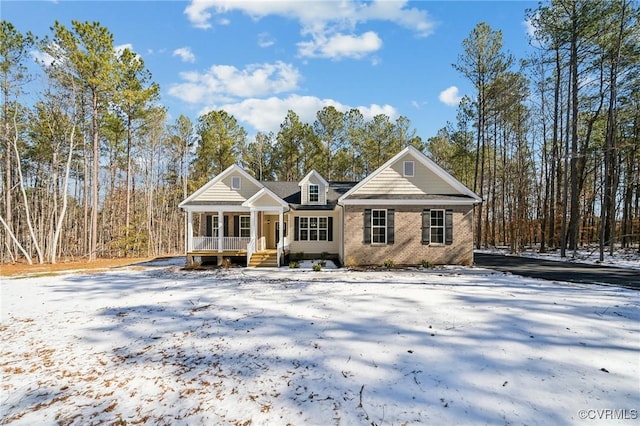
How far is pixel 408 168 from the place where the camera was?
1410 cm

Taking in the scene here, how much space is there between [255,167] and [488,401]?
31341 mm

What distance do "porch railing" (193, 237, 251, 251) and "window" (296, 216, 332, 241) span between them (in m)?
3.02

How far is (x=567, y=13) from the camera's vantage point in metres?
16.5

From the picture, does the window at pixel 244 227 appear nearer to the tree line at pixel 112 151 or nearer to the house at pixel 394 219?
the house at pixel 394 219

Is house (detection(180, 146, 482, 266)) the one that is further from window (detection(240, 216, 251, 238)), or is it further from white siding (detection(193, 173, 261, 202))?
window (detection(240, 216, 251, 238))

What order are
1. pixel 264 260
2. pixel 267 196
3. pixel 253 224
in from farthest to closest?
pixel 253 224 < pixel 267 196 < pixel 264 260

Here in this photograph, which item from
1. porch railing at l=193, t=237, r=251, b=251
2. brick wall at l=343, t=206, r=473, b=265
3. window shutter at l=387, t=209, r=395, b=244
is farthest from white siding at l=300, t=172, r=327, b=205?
window shutter at l=387, t=209, r=395, b=244

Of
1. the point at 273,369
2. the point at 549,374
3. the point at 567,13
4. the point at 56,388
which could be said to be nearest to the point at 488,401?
the point at 549,374

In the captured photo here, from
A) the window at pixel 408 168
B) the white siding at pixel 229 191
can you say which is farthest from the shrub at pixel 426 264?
the white siding at pixel 229 191

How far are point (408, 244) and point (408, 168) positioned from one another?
12.2 feet

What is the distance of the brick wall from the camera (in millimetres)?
13625

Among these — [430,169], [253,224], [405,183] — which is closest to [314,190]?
[253,224]

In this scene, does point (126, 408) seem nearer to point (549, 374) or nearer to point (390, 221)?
point (549, 374)

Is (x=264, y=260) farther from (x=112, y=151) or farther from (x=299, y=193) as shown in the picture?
(x=112, y=151)
